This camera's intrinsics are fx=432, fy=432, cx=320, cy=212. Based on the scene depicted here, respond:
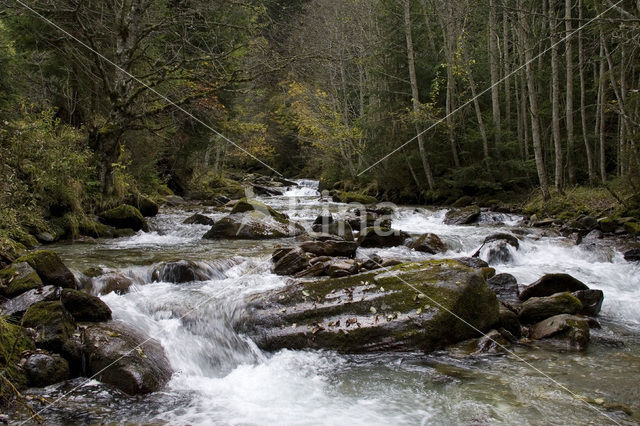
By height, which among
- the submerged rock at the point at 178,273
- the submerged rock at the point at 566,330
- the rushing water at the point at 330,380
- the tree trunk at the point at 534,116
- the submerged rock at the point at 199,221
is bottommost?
the rushing water at the point at 330,380

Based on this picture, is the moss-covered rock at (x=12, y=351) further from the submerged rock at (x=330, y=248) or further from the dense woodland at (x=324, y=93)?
the submerged rock at (x=330, y=248)

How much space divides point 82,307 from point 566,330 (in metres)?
5.51

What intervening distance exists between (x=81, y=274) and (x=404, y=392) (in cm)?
495

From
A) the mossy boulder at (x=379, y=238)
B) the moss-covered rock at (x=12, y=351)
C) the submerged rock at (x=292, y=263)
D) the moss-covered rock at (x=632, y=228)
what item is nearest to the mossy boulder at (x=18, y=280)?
the moss-covered rock at (x=12, y=351)

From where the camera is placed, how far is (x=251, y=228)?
11391 millimetres

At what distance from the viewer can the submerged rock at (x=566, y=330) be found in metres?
4.89

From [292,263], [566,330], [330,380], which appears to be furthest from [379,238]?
[330,380]

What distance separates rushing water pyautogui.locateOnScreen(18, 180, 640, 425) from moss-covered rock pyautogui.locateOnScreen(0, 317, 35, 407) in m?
0.22

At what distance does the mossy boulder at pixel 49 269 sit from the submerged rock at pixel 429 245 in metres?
6.81

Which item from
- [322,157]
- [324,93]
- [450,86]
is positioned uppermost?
[324,93]

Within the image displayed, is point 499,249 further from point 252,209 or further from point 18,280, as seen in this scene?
point 18,280

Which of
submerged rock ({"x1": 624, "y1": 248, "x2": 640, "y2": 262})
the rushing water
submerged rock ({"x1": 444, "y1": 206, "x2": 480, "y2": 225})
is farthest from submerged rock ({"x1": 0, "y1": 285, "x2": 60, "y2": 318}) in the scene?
submerged rock ({"x1": 444, "y1": 206, "x2": 480, "y2": 225})

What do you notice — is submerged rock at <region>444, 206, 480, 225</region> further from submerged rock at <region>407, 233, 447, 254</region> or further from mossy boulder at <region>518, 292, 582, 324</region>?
mossy boulder at <region>518, 292, 582, 324</region>

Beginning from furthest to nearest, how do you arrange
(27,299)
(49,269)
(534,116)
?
(534,116) → (49,269) → (27,299)
